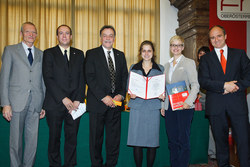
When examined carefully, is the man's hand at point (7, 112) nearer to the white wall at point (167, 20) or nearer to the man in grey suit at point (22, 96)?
the man in grey suit at point (22, 96)

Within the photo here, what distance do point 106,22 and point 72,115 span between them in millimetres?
3761

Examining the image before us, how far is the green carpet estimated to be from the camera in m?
2.57

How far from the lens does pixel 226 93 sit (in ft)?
7.39

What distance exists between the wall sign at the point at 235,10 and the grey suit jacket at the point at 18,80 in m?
3.87

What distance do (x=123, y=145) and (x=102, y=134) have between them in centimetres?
45

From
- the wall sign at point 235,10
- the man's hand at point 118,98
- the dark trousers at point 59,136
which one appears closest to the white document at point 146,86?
the man's hand at point 118,98

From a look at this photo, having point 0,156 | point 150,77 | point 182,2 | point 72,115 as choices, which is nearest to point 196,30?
point 182,2

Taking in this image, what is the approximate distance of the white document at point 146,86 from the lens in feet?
7.74

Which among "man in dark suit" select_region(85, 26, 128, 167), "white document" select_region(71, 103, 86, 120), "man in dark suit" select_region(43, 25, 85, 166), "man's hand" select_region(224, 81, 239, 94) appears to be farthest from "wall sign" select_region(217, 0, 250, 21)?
"white document" select_region(71, 103, 86, 120)

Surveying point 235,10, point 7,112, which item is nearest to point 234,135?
point 7,112

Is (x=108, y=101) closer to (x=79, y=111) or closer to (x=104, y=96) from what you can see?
(x=104, y=96)

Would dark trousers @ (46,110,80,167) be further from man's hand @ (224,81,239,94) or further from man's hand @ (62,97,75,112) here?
man's hand @ (224,81,239,94)

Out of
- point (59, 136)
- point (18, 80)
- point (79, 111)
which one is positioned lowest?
point (59, 136)

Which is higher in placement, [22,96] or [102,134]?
[22,96]
